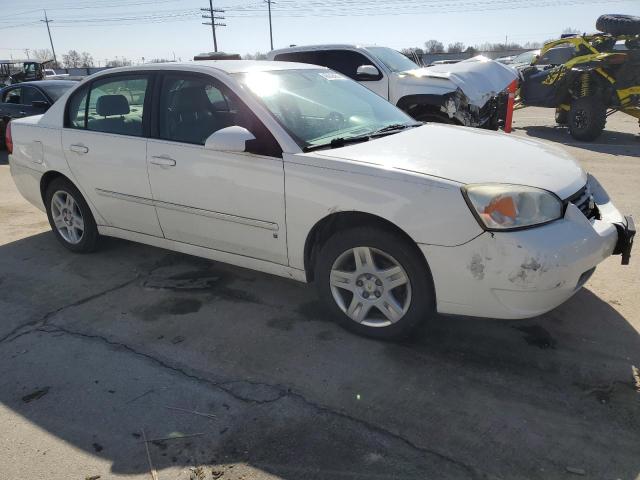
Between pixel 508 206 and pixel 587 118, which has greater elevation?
pixel 508 206

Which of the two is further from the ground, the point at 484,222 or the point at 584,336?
the point at 484,222

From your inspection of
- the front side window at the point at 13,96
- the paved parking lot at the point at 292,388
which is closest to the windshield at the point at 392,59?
the paved parking lot at the point at 292,388

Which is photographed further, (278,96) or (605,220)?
(278,96)

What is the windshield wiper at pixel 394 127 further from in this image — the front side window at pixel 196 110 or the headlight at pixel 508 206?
the headlight at pixel 508 206

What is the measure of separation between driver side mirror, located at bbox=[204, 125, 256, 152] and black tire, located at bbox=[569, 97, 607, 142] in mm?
9804

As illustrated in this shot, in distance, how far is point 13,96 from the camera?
10.7m

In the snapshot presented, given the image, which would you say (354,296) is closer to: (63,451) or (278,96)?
(278,96)

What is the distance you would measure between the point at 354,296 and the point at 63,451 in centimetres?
175

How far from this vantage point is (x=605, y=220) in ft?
10.2

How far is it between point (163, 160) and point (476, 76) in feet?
20.0

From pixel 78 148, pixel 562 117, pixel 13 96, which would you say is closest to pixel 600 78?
pixel 562 117

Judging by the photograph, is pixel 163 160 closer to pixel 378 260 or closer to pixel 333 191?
pixel 333 191

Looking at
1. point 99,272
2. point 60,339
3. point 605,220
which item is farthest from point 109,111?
point 605,220

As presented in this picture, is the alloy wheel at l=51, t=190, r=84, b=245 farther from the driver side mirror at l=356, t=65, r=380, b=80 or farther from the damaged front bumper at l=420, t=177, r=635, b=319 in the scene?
the driver side mirror at l=356, t=65, r=380, b=80
